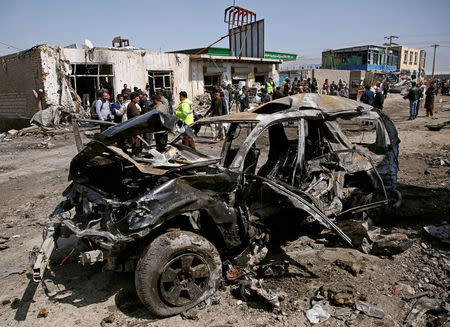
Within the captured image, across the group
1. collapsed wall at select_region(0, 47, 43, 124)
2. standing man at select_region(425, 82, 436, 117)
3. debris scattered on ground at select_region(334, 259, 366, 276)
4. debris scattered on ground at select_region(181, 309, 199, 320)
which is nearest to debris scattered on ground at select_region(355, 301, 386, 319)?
debris scattered on ground at select_region(334, 259, 366, 276)

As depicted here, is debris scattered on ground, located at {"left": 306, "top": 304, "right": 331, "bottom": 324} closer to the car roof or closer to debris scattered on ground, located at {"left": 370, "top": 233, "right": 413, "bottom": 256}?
debris scattered on ground, located at {"left": 370, "top": 233, "right": 413, "bottom": 256}

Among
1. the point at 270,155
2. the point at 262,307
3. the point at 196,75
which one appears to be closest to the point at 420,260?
the point at 262,307

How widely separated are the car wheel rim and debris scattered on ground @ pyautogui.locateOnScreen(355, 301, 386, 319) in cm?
146

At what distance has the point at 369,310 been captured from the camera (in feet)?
9.90

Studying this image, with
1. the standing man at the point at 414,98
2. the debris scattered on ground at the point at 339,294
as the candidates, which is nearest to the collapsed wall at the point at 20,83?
the debris scattered on ground at the point at 339,294

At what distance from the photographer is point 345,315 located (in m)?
2.99

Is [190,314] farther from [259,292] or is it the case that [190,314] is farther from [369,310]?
[369,310]

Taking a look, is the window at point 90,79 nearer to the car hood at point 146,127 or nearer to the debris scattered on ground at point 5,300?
the car hood at point 146,127

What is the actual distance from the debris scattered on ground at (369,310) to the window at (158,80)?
15921mm

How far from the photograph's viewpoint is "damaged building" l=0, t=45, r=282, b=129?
1367cm

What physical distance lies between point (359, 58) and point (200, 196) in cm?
4875

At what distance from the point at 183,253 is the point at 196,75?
58.0ft

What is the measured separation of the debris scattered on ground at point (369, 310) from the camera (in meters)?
2.96

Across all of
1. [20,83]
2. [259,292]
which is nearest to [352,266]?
[259,292]
